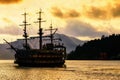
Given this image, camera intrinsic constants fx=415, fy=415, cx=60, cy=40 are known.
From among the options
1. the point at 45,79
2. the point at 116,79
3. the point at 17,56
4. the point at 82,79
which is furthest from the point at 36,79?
the point at 17,56

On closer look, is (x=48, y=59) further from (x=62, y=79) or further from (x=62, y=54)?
(x=62, y=79)

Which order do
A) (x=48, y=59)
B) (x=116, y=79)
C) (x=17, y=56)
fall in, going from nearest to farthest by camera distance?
(x=116, y=79), (x=48, y=59), (x=17, y=56)

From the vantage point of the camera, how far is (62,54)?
188 meters

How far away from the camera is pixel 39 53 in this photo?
186000mm

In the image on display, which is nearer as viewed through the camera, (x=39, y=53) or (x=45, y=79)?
(x=45, y=79)

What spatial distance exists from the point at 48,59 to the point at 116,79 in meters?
72.8

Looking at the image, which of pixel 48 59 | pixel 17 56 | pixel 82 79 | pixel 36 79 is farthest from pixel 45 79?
pixel 17 56

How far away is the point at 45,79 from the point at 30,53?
238 feet

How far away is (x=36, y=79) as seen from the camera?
382ft

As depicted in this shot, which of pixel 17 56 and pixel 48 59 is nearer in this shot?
pixel 48 59

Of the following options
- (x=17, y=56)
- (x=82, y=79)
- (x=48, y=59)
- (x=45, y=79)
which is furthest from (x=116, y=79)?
(x=17, y=56)

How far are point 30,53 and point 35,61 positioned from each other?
436 centimetres

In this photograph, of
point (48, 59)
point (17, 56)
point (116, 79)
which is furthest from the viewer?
point (17, 56)

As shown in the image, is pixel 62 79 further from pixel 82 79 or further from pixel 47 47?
pixel 47 47
